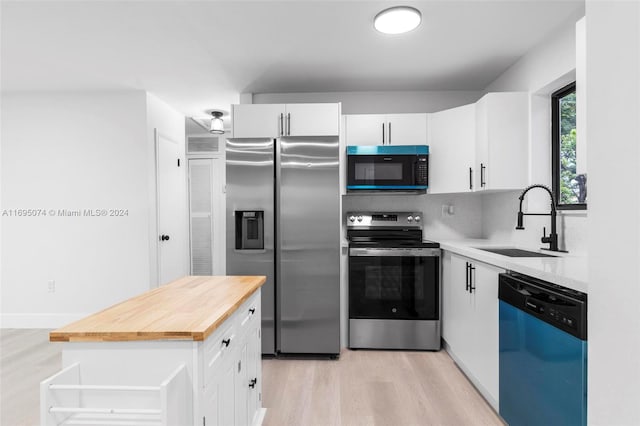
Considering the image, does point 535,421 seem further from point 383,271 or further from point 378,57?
point 378,57

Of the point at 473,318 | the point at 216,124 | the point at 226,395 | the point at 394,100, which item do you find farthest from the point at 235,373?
the point at 216,124

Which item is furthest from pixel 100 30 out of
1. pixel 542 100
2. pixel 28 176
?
pixel 542 100

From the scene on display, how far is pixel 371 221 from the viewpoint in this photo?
3.40m

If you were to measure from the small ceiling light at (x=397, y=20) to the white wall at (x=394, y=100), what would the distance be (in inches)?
49.8

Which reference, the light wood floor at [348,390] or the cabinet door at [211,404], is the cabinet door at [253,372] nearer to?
the light wood floor at [348,390]

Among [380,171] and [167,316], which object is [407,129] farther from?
[167,316]

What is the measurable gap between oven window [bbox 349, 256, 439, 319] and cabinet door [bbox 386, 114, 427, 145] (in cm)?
110

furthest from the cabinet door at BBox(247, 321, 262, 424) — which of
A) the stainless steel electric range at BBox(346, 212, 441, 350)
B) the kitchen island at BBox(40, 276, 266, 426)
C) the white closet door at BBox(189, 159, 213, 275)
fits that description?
the white closet door at BBox(189, 159, 213, 275)

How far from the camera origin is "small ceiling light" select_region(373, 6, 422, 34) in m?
2.09

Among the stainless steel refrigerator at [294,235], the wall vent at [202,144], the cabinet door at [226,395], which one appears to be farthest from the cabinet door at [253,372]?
the wall vent at [202,144]

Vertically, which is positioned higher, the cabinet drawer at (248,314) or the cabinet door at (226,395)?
the cabinet drawer at (248,314)

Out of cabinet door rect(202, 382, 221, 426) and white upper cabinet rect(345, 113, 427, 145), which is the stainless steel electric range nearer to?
white upper cabinet rect(345, 113, 427, 145)

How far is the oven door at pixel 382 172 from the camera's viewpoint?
10.2ft

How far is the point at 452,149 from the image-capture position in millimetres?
3047
